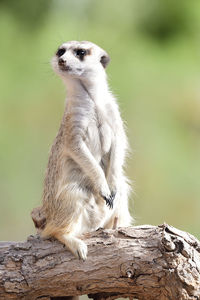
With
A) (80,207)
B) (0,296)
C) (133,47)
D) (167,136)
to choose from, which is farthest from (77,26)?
(0,296)

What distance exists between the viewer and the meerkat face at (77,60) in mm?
2917

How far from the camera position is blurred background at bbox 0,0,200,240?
4.98m

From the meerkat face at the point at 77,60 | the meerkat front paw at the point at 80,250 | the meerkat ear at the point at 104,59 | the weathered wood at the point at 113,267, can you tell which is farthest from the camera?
the meerkat ear at the point at 104,59

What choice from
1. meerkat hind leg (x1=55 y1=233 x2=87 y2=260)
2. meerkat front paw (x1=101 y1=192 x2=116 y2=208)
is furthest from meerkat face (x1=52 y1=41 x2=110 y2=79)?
meerkat hind leg (x1=55 y1=233 x2=87 y2=260)

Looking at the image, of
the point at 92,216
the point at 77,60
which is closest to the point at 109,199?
the point at 92,216

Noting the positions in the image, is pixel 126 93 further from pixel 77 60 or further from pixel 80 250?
pixel 80 250

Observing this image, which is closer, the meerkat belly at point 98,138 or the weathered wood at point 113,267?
the weathered wood at point 113,267

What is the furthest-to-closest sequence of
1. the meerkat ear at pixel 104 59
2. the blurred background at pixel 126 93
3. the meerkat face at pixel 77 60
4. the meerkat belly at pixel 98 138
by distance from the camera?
the blurred background at pixel 126 93, the meerkat ear at pixel 104 59, the meerkat belly at pixel 98 138, the meerkat face at pixel 77 60

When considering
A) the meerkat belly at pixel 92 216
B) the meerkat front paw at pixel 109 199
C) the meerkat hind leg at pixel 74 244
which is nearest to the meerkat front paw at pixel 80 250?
the meerkat hind leg at pixel 74 244

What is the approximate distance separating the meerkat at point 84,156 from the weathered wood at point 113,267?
125 mm

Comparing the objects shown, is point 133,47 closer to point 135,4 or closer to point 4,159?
point 135,4

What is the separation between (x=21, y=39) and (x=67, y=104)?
271cm

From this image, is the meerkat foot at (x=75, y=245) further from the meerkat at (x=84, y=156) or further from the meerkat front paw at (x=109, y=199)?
the meerkat front paw at (x=109, y=199)

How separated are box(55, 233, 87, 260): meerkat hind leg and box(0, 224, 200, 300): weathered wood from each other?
27mm
